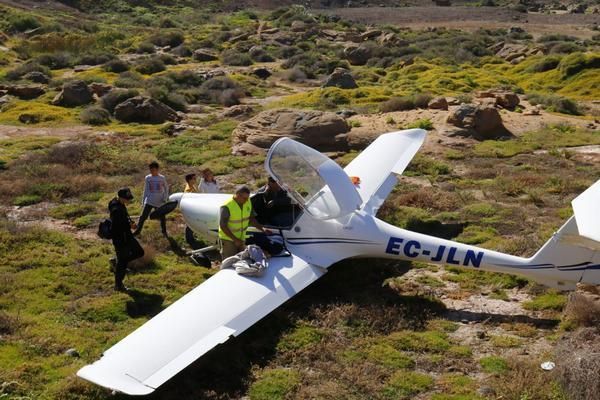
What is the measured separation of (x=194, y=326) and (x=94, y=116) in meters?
17.6

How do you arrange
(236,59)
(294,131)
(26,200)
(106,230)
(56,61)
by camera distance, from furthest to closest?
(236,59)
(56,61)
(294,131)
(26,200)
(106,230)

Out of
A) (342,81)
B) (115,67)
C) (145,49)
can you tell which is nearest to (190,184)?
(342,81)

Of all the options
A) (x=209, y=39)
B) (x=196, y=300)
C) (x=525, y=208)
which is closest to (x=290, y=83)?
(x=209, y=39)

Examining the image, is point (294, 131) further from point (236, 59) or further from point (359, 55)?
point (359, 55)

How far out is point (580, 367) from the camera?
676 cm

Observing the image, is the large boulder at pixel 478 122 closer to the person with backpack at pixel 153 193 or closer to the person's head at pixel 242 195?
the person with backpack at pixel 153 193

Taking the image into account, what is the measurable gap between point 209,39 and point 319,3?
53364 millimetres

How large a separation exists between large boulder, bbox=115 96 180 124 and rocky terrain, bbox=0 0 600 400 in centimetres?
7

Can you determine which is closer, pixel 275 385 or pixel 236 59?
pixel 275 385

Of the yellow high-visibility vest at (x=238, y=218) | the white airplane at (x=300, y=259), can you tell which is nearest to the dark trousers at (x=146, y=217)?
the white airplane at (x=300, y=259)

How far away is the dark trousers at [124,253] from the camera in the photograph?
30.7ft

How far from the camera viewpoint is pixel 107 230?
30.6 feet

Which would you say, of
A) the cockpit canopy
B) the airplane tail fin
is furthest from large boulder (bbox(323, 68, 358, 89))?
the airplane tail fin

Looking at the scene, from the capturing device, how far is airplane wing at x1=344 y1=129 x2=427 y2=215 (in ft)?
39.0
